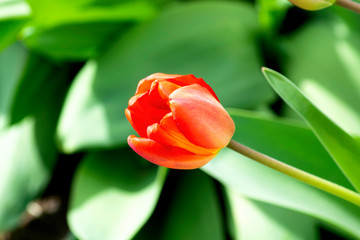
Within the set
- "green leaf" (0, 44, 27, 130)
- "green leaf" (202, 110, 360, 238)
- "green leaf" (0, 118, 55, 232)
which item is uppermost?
"green leaf" (202, 110, 360, 238)

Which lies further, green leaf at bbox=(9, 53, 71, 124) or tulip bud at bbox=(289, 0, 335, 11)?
green leaf at bbox=(9, 53, 71, 124)

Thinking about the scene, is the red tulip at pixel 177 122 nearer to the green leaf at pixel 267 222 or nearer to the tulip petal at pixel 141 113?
the tulip petal at pixel 141 113

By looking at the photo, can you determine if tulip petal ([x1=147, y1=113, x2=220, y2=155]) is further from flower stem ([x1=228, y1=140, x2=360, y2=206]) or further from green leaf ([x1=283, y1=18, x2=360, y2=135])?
green leaf ([x1=283, y1=18, x2=360, y2=135])

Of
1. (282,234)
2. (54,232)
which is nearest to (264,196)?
(282,234)

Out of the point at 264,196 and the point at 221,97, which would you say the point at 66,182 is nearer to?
the point at 221,97

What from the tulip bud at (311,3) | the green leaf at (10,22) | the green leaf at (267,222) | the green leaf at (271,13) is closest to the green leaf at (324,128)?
the tulip bud at (311,3)

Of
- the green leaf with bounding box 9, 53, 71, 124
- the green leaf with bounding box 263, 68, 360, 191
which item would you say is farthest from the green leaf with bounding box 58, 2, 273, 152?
the green leaf with bounding box 263, 68, 360, 191

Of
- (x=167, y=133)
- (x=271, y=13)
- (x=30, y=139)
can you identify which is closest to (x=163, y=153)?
(x=167, y=133)
